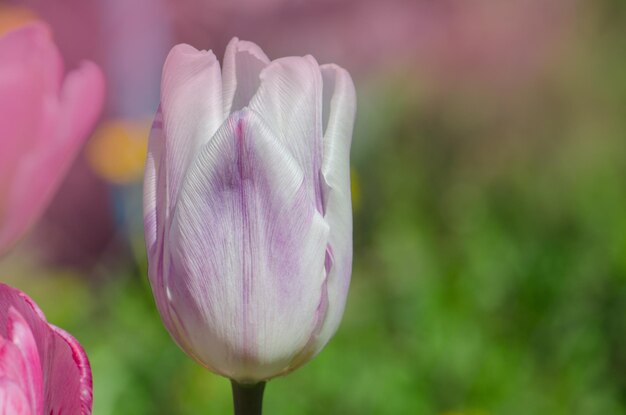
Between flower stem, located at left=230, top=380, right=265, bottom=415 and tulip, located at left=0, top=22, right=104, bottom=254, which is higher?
tulip, located at left=0, top=22, right=104, bottom=254

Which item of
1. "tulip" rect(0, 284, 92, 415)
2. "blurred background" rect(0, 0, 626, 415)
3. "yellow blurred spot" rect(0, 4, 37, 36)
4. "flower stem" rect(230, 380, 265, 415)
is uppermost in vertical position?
"tulip" rect(0, 284, 92, 415)

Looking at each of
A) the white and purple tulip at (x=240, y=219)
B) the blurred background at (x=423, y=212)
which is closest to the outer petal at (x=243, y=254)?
the white and purple tulip at (x=240, y=219)

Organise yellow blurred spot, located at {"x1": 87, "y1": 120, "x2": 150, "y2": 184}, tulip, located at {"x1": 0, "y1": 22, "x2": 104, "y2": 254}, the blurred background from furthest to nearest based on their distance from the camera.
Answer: yellow blurred spot, located at {"x1": 87, "y1": 120, "x2": 150, "y2": 184}
the blurred background
tulip, located at {"x1": 0, "y1": 22, "x2": 104, "y2": 254}

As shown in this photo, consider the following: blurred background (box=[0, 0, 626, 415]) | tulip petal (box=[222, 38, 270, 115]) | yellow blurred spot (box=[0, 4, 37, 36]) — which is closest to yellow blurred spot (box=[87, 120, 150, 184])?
blurred background (box=[0, 0, 626, 415])

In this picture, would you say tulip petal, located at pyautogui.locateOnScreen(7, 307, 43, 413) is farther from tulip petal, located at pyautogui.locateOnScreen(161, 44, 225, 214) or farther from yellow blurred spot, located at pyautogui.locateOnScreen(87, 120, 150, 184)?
yellow blurred spot, located at pyautogui.locateOnScreen(87, 120, 150, 184)

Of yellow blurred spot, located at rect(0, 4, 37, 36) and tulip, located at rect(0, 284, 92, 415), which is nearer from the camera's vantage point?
tulip, located at rect(0, 284, 92, 415)

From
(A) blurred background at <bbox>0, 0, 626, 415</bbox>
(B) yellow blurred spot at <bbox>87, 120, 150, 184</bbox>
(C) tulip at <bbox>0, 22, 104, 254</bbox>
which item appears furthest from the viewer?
(B) yellow blurred spot at <bbox>87, 120, 150, 184</bbox>

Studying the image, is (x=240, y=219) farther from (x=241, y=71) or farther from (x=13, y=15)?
(x=13, y=15)
